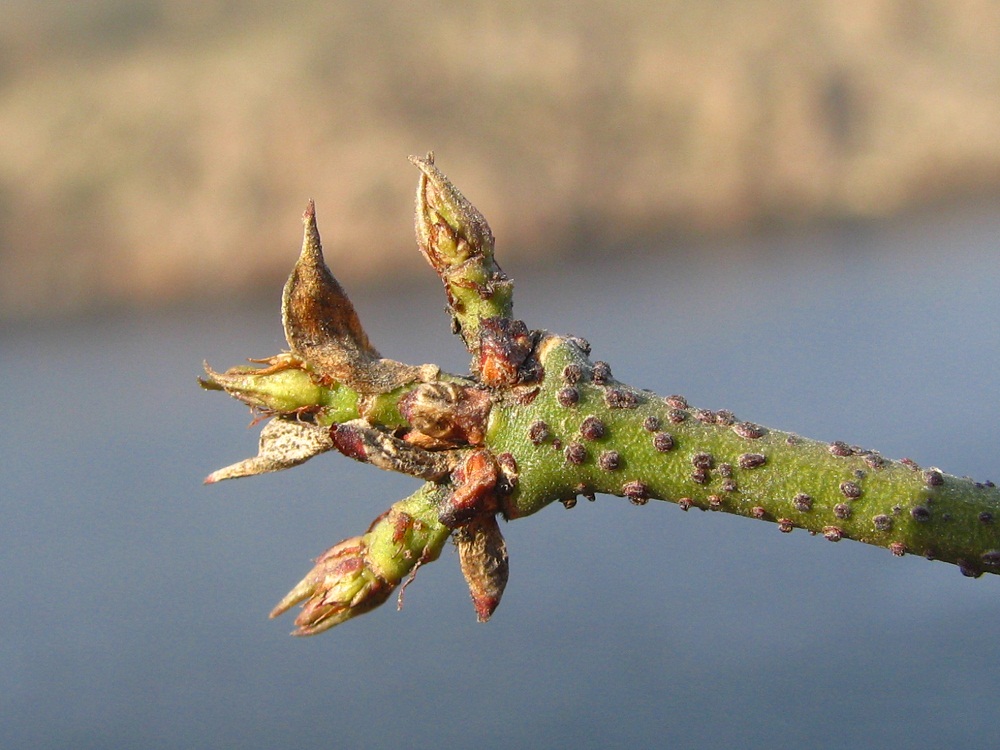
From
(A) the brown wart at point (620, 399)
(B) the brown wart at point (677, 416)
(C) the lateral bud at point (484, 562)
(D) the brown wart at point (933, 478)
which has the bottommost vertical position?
(C) the lateral bud at point (484, 562)

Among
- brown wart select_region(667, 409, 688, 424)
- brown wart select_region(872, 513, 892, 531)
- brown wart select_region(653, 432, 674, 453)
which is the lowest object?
brown wart select_region(872, 513, 892, 531)

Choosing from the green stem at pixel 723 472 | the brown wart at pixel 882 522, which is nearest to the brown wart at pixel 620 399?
the green stem at pixel 723 472

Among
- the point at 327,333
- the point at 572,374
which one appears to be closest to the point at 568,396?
the point at 572,374

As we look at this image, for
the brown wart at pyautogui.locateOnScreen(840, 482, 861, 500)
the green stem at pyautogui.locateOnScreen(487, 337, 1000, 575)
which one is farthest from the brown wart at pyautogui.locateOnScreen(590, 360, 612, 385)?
the brown wart at pyautogui.locateOnScreen(840, 482, 861, 500)

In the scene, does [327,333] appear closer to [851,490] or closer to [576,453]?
[576,453]

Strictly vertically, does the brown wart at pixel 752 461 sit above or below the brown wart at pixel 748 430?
below

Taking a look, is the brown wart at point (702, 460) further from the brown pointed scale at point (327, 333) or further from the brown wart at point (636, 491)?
the brown pointed scale at point (327, 333)

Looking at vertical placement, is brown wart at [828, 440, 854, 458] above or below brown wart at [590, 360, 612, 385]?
below

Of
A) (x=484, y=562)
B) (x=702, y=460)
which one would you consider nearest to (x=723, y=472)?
(x=702, y=460)

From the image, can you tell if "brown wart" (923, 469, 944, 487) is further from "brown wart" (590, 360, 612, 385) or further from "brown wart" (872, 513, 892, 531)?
"brown wart" (590, 360, 612, 385)
